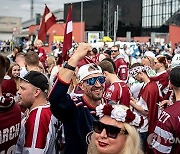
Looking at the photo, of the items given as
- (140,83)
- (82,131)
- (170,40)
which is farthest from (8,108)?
(170,40)

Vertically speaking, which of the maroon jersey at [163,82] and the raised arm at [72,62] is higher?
the raised arm at [72,62]

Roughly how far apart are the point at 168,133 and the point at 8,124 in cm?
163

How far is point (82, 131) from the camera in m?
3.97

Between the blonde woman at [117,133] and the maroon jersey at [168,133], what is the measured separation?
974 mm

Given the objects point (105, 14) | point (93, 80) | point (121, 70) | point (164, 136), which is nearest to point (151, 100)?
point (93, 80)

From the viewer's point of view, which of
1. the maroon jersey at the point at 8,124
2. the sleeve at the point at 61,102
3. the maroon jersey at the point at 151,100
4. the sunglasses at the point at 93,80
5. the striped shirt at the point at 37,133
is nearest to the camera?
the maroon jersey at the point at 8,124

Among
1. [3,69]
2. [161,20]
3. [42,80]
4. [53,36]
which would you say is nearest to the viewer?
[3,69]

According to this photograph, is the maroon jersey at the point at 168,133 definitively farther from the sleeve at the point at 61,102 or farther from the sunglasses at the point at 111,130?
the sunglasses at the point at 111,130

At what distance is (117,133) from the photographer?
3059 mm

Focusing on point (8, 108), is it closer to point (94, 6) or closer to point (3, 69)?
point (3, 69)

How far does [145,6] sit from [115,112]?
221ft

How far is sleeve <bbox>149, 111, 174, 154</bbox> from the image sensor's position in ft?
13.3

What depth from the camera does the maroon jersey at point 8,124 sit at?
3.31 meters

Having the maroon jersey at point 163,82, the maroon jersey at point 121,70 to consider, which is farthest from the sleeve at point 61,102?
the maroon jersey at point 121,70
